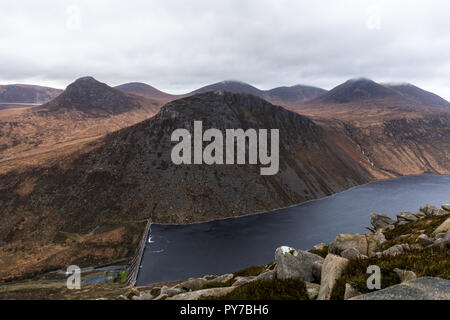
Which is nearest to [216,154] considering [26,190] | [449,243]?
[26,190]

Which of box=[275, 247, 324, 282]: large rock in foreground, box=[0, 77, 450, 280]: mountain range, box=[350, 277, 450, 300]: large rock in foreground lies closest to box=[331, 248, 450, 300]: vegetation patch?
box=[350, 277, 450, 300]: large rock in foreground

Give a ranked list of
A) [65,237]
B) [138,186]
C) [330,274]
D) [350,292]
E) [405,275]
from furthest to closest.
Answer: [138,186]
[65,237]
[330,274]
[405,275]
[350,292]

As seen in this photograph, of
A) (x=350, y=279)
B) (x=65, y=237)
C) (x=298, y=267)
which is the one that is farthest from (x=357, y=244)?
(x=65, y=237)

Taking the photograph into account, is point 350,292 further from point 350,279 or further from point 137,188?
point 137,188

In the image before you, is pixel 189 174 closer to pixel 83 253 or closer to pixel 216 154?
pixel 216 154

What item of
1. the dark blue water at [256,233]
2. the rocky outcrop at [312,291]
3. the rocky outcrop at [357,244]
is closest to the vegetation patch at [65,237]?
the dark blue water at [256,233]
